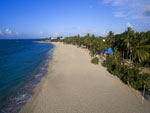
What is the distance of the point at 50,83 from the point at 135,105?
10.8 m

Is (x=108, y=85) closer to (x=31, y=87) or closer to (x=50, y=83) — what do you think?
(x=50, y=83)

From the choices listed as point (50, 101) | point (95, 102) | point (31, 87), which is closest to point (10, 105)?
point (31, 87)

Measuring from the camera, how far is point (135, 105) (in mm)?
8617

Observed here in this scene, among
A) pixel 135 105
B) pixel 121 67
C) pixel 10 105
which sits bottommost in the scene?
pixel 10 105

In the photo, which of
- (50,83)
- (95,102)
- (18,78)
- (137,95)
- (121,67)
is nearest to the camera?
(95,102)

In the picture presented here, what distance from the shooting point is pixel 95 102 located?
9.07 m

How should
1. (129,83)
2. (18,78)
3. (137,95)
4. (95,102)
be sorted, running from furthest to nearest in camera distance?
(18,78), (129,83), (137,95), (95,102)

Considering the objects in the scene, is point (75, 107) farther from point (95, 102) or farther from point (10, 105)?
point (10, 105)

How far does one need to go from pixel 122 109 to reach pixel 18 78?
16.5 m

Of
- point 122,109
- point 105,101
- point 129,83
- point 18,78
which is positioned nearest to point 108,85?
point 129,83

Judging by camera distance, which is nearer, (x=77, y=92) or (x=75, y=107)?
(x=75, y=107)

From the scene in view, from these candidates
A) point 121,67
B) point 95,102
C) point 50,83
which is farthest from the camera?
point 121,67

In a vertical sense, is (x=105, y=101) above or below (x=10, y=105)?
above

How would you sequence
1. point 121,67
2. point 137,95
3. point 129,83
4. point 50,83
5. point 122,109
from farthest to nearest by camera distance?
1. point 121,67
2. point 50,83
3. point 129,83
4. point 137,95
5. point 122,109
